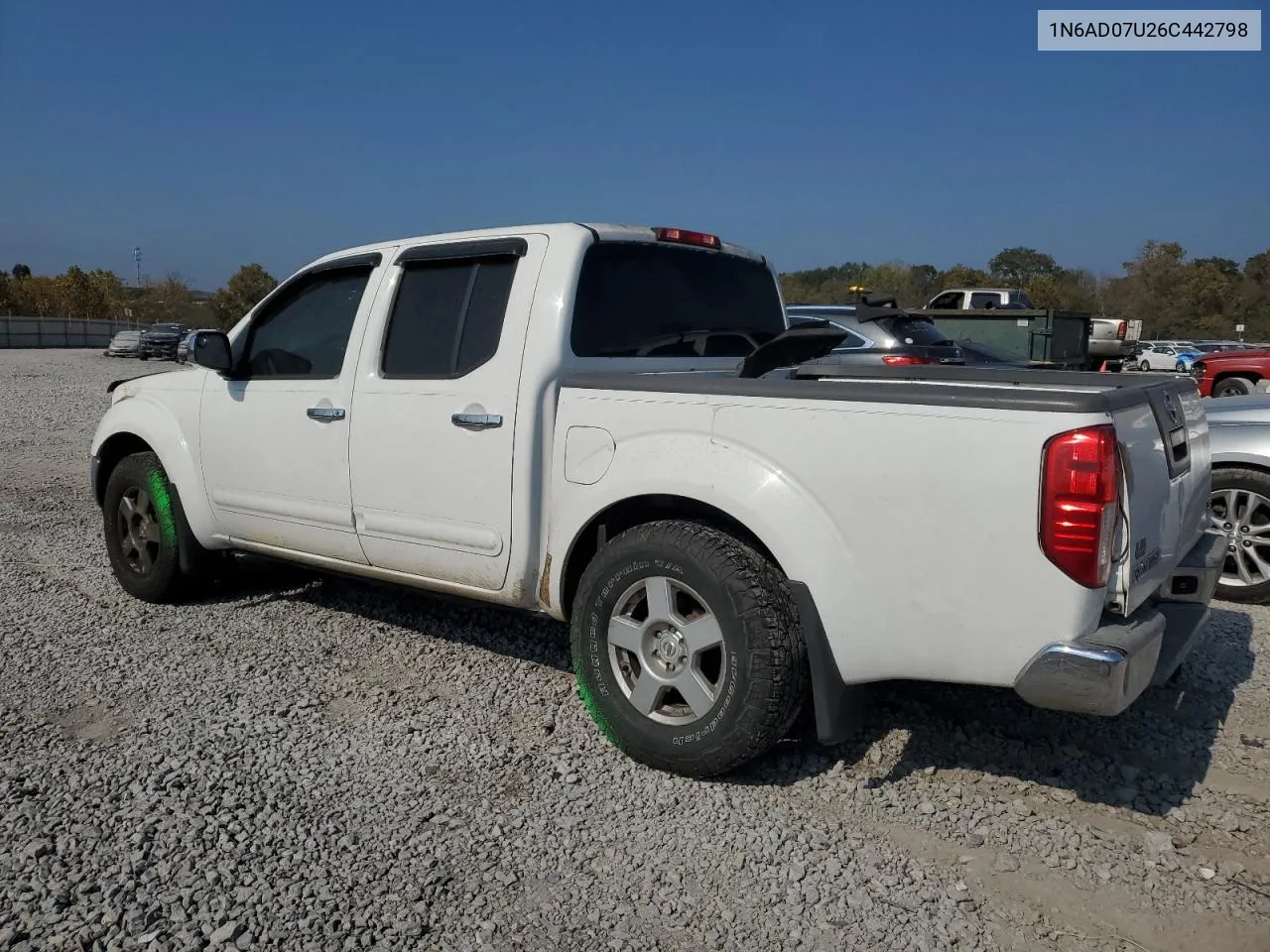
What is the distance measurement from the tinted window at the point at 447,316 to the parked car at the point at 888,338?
5937mm

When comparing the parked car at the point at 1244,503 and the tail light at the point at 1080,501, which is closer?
the tail light at the point at 1080,501

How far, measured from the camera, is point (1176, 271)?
2901 inches

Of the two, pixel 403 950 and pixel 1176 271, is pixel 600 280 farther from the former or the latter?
pixel 1176 271

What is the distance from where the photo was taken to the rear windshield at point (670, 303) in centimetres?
411

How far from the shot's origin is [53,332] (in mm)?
61344

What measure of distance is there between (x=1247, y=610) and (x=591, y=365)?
4119 millimetres

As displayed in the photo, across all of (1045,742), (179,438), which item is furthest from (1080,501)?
(179,438)

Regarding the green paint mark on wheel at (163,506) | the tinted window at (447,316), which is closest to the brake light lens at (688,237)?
the tinted window at (447,316)

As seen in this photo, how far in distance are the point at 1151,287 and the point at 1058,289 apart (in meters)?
11.2

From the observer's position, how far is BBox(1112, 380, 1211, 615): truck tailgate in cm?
296

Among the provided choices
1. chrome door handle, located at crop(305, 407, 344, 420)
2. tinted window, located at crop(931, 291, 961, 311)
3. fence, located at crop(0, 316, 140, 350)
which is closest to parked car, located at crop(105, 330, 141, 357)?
fence, located at crop(0, 316, 140, 350)

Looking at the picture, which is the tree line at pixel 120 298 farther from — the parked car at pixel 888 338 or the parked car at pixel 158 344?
the parked car at pixel 888 338

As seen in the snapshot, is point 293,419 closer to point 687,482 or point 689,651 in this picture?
point 687,482

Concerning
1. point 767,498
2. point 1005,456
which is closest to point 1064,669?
point 1005,456
